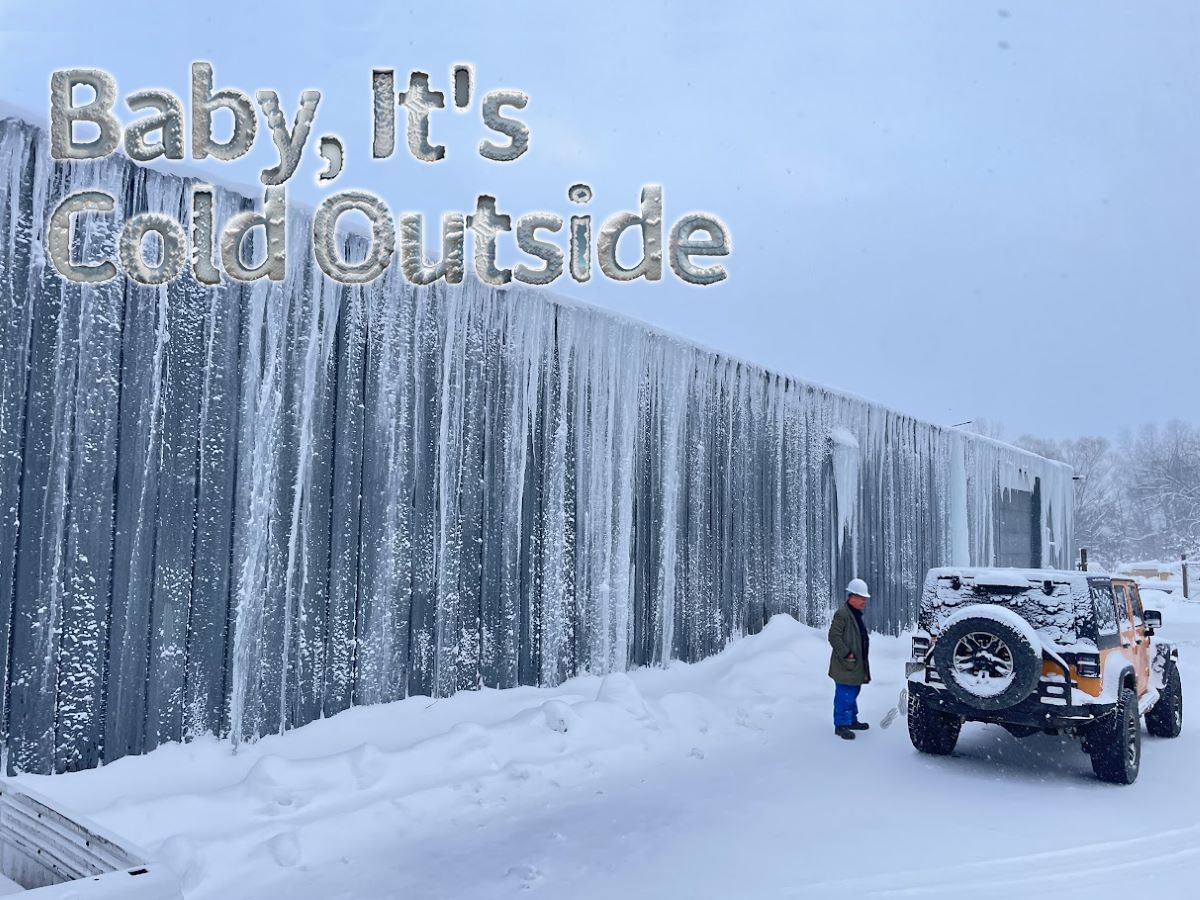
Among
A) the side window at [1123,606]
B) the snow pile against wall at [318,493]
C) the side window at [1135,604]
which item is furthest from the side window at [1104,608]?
the snow pile against wall at [318,493]

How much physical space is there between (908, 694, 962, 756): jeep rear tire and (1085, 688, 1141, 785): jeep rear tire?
93cm

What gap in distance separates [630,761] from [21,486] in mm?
4177

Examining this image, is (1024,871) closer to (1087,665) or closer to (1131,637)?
(1087,665)

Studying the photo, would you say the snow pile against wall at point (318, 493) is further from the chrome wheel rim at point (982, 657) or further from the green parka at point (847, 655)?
the chrome wheel rim at point (982, 657)

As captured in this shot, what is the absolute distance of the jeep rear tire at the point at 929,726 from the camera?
6.54 meters

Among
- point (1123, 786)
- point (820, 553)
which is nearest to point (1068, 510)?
point (820, 553)

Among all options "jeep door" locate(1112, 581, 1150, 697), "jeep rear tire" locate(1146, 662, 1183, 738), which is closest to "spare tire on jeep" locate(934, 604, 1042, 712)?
"jeep door" locate(1112, 581, 1150, 697)

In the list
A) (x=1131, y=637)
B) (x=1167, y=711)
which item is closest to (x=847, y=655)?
(x=1131, y=637)

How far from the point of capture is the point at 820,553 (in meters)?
11.7

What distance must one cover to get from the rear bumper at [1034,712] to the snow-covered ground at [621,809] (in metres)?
0.43

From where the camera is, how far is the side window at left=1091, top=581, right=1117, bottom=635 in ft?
19.6

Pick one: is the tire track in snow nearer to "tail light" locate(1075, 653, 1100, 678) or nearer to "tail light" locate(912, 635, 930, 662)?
"tail light" locate(1075, 653, 1100, 678)

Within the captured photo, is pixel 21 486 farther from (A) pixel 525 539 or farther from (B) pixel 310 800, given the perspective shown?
(A) pixel 525 539

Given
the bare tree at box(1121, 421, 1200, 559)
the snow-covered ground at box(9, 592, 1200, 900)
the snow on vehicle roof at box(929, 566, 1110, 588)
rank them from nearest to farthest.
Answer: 1. the snow-covered ground at box(9, 592, 1200, 900)
2. the snow on vehicle roof at box(929, 566, 1110, 588)
3. the bare tree at box(1121, 421, 1200, 559)
